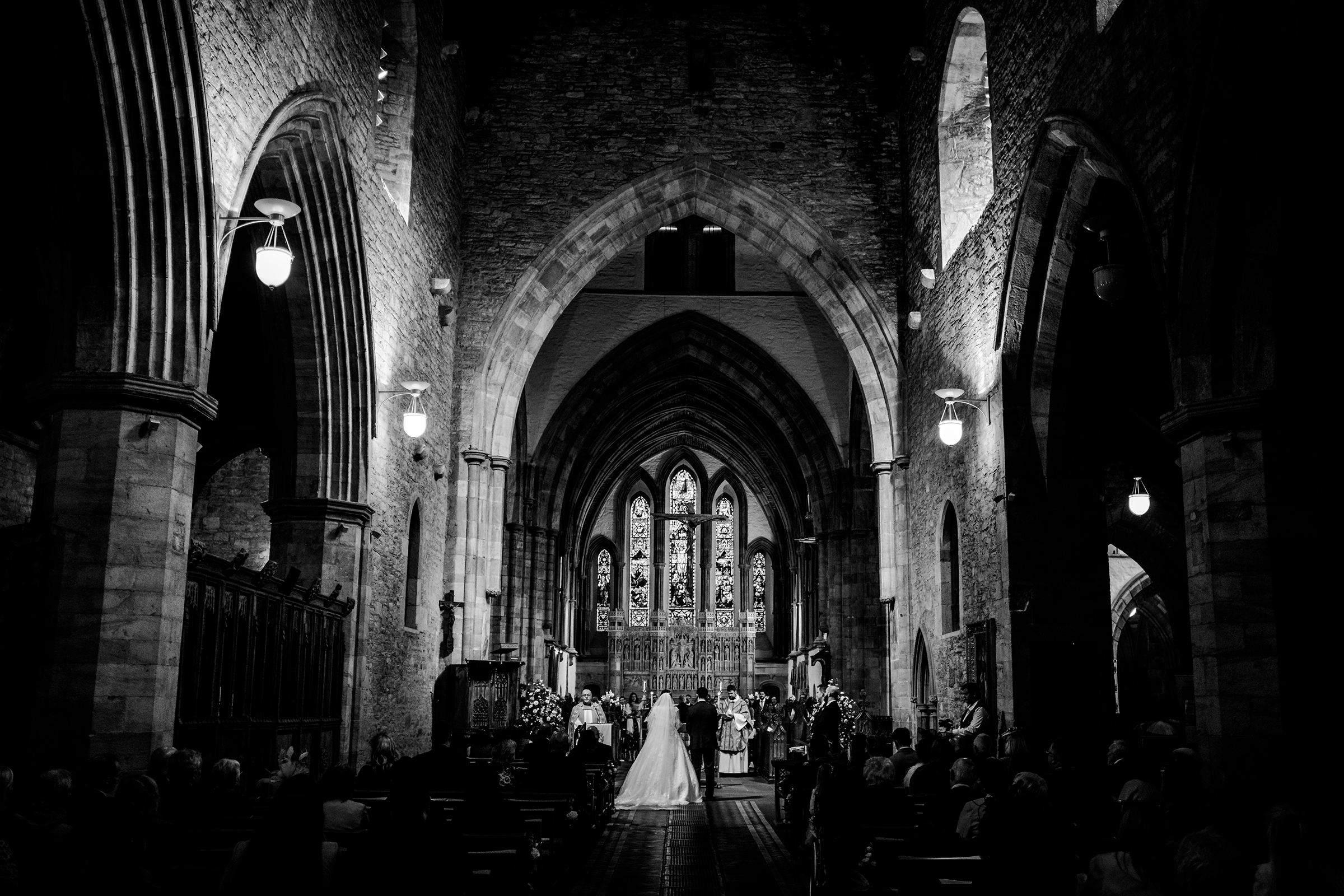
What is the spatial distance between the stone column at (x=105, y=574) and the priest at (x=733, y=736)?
14.7 metres

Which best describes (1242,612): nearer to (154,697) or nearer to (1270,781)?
(1270,781)

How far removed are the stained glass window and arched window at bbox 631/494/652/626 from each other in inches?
26.3

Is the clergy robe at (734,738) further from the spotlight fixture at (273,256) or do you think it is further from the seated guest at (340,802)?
the seated guest at (340,802)

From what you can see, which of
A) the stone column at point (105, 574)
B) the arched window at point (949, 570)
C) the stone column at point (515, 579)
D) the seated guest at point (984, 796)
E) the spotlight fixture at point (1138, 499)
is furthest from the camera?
the stone column at point (515, 579)

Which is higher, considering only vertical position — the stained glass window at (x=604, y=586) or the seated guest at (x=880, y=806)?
the stained glass window at (x=604, y=586)

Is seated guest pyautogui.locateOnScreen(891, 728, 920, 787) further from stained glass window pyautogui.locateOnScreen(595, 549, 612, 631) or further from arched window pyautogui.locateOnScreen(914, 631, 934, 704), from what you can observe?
stained glass window pyautogui.locateOnScreen(595, 549, 612, 631)

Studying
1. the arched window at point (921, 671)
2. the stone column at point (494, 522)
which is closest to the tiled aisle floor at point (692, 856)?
the arched window at point (921, 671)

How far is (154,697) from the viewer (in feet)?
24.0

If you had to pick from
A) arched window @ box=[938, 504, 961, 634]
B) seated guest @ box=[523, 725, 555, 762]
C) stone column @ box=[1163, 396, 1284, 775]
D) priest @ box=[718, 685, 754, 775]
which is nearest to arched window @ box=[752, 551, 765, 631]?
priest @ box=[718, 685, 754, 775]

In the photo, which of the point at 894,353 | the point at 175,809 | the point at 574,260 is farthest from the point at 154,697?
the point at 894,353

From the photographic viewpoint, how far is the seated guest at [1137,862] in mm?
3902

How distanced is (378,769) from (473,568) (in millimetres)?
8063

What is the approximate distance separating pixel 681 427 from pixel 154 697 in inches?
997

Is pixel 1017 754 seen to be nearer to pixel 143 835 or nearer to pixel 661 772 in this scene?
pixel 143 835
